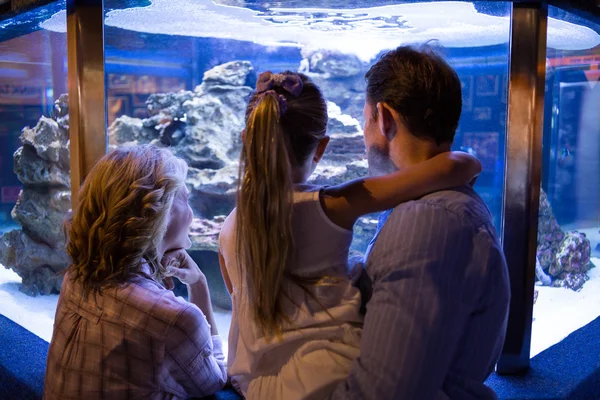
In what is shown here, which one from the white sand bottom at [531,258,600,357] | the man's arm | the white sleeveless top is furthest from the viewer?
the white sand bottom at [531,258,600,357]

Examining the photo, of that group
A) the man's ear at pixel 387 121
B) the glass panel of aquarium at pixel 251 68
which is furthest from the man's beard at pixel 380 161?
the glass panel of aquarium at pixel 251 68

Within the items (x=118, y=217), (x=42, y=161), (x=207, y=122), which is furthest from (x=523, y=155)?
(x=42, y=161)

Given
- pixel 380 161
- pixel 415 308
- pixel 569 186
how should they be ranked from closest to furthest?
pixel 415 308 → pixel 380 161 → pixel 569 186

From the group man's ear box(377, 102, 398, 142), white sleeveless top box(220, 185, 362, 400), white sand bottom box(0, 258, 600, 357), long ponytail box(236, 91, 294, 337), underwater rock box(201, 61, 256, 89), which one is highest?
underwater rock box(201, 61, 256, 89)

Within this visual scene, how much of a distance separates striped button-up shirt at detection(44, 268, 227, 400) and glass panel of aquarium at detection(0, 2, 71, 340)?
913 millimetres

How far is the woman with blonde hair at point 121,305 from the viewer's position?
126cm

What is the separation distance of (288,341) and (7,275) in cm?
→ 237

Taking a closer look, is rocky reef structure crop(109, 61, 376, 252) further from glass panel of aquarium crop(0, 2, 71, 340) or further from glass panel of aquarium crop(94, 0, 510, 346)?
glass panel of aquarium crop(0, 2, 71, 340)

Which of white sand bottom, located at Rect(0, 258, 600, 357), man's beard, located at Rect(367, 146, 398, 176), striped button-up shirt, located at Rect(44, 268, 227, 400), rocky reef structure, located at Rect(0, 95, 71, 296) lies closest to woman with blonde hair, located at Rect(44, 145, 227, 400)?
striped button-up shirt, located at Rect(44, 268, 227, 400)

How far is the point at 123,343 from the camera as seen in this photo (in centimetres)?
126

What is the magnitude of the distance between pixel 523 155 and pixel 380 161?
28.2 inches

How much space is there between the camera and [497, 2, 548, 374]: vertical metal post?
1582 mm

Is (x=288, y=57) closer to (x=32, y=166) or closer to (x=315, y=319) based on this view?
(x=32, y=166)

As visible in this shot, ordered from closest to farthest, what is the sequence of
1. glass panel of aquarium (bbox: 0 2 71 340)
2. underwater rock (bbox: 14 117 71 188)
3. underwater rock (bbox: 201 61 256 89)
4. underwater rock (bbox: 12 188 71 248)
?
glass panel of aquarium (bbox: 0 2 71 340) < underwater rock (bbox: 14 117 71 188) < underwater rock (bbox: 12 188 71 248) < underwater rock (bbox: 201 61 256 89)
